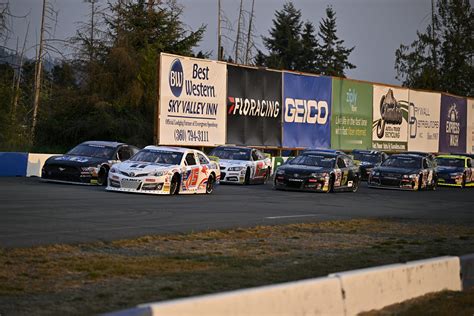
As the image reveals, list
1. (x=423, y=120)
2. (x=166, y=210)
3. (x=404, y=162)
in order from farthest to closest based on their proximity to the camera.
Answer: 1. (x=423, y=120)
2. (x=404, y=162)
3. (x=166, y=210)

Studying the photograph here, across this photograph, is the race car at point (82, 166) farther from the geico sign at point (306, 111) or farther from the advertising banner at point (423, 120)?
the advertising banner at point (423, 120)

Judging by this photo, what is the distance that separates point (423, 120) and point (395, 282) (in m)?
50.4

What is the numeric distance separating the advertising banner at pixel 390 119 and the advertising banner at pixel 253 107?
35.8 ft

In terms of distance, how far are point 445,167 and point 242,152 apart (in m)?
11.5

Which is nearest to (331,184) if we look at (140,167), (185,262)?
(140,167)

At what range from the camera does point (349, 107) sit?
49656 millimetres

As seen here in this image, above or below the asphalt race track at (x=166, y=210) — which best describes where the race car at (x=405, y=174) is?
above

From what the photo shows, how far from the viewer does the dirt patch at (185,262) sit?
330 inches

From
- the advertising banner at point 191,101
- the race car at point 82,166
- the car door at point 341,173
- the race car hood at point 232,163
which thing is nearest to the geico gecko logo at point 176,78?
the advertising banner at point 191,101

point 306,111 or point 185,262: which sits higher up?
point 306,111

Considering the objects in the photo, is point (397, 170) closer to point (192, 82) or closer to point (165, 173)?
point (192, 82)

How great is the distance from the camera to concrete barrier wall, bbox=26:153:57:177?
1192 inches

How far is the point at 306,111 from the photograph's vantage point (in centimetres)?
4559

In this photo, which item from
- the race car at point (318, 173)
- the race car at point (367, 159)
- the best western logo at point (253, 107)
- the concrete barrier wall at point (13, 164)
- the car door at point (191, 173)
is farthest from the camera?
the race car at point (367, 159)
